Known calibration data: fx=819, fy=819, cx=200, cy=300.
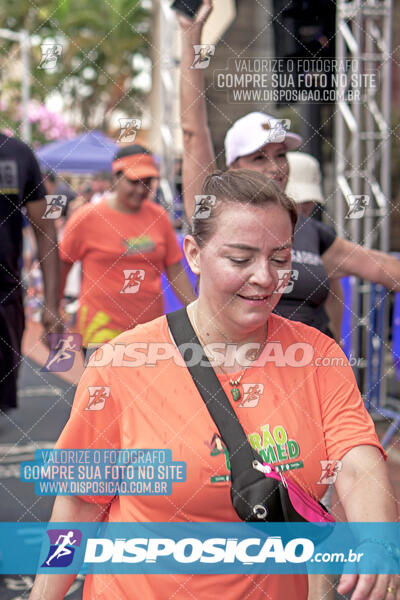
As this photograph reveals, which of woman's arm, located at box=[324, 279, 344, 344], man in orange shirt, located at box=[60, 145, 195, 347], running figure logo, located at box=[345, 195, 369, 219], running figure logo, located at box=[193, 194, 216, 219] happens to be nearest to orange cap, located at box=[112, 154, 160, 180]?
man in orange shirt, located at box=[60, 145, 195, 347]

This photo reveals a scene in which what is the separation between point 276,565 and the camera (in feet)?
5.37

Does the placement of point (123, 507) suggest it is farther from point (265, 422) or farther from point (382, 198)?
point (382, 198)

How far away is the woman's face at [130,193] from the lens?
3.79 m

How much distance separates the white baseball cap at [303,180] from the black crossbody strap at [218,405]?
1.43 meters

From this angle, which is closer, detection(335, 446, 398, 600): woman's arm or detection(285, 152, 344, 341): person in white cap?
detection(335, 446, 398, 600): woman's arm

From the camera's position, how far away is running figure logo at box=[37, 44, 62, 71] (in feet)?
6.80

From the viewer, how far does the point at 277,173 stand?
7.72ft

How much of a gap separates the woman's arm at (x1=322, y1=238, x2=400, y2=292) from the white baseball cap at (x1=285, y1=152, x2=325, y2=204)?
265 millimetres

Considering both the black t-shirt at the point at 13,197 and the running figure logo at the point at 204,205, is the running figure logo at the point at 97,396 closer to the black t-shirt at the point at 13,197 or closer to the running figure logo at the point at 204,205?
the running figure logo at the point at 204,205

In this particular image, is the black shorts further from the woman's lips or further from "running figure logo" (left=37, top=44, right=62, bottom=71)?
the woman's lips

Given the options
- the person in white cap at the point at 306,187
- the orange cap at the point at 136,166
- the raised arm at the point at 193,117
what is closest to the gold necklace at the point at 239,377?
the raised arm at the point at 193,117

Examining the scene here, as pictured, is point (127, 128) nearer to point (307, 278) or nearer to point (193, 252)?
point (193, 252)

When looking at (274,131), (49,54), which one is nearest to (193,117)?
(274,131)

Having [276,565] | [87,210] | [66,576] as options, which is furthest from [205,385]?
[87,210]
